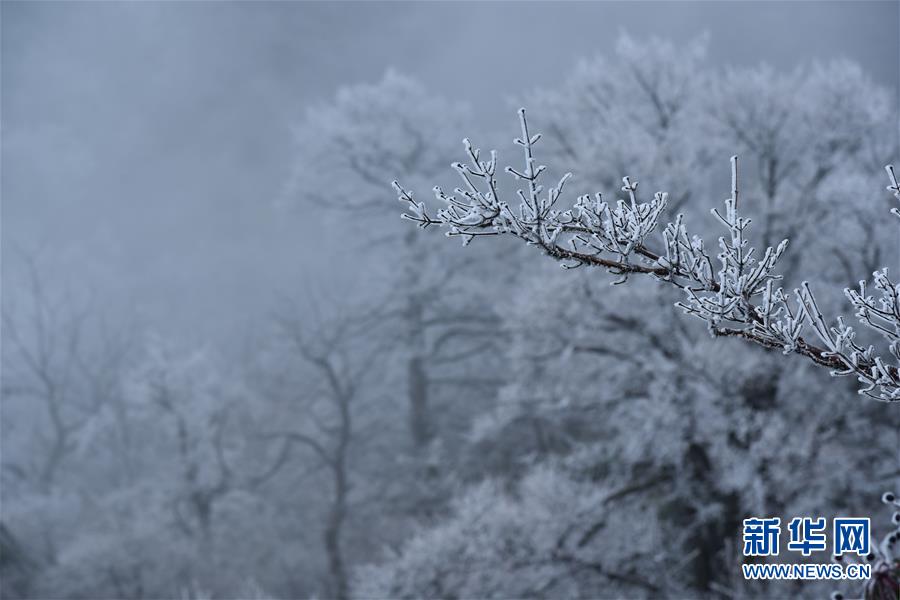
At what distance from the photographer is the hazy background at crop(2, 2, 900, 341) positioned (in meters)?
25.6

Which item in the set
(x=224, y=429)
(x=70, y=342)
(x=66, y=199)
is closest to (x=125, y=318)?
(x=70, y=342)

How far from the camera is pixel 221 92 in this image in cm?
4259

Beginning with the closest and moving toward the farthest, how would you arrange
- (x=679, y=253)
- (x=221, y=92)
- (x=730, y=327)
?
(x=679, y=253) → (x=730, y=327) → (x=221, y=92)

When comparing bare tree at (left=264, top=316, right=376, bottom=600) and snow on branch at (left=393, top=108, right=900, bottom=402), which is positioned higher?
bare tree at (left=264, top=316, right=376, bottom=600)

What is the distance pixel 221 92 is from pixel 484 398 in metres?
32.1

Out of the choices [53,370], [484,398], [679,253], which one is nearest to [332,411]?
[484,398]

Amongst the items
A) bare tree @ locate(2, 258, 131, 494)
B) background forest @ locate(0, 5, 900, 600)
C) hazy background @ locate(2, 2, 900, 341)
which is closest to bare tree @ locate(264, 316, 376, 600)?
background forest @ locate(0, 5, 900, 600)

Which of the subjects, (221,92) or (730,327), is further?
(221,92)

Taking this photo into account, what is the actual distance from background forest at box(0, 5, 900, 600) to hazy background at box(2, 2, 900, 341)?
2628 mm

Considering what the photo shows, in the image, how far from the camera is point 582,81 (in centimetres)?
1341

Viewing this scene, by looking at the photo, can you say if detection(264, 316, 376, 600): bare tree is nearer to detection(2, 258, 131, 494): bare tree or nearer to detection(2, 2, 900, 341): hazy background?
detection(2, 2, 900, 341): hazy background

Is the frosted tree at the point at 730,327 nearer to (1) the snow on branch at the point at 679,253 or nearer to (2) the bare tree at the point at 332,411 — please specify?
(1) the snow on branch at the point at 679,253

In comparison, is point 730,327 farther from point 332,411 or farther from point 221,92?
point 221,92

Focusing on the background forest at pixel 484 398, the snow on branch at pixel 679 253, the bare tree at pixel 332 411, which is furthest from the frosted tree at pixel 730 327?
the bare tree at pixel 332 411
